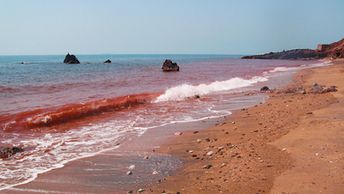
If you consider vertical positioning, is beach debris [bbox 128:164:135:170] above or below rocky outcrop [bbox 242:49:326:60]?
below

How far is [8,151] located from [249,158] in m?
5.49

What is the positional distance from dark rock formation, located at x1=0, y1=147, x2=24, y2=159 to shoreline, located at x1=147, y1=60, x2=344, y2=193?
3.36 meters

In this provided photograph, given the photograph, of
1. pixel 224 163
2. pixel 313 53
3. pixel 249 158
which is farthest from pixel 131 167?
pixel 313 53

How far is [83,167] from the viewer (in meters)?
7.53

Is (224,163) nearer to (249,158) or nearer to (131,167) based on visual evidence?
(249,158)

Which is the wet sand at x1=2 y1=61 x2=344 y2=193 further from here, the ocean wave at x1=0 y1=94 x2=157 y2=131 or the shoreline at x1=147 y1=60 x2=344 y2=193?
the ocean wave at x1=0 y1=94 x2=157 y2=131

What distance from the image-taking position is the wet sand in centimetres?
607

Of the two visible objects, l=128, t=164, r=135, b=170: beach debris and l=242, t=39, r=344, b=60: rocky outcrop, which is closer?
l=128, t=164, r=135, b=170: beach debris

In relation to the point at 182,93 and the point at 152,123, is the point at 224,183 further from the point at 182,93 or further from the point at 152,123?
the point at 182,93

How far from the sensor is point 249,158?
291 inches

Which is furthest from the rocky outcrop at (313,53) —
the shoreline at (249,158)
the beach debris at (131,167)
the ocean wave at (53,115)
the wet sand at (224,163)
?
the beach debris at (131,167)

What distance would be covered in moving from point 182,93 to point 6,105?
9.26 m

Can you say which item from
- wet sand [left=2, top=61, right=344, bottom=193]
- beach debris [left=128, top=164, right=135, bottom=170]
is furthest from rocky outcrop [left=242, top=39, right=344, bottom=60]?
beach debris [left=128, top=164, right=135, bottom=170]

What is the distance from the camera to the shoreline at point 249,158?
5918mm
